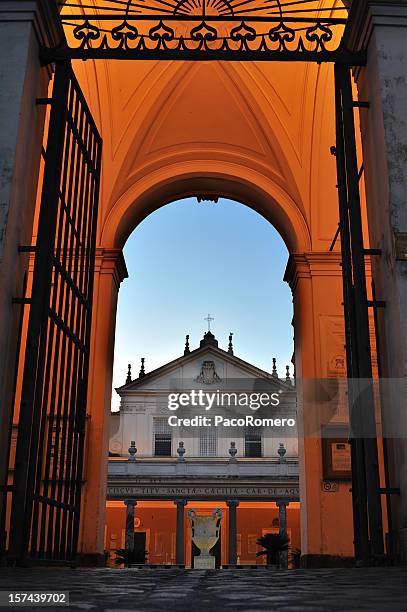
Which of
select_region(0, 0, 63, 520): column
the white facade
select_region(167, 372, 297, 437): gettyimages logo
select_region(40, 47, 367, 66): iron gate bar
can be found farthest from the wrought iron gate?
select_region(167, 372, 297, 437): gettyimages logo

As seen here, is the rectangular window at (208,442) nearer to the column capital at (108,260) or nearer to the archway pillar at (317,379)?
the archway pillar at (317,379)

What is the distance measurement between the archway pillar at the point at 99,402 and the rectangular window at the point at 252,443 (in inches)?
810

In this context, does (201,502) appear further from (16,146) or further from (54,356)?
(16,146)

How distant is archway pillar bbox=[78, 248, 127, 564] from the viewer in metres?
9.76

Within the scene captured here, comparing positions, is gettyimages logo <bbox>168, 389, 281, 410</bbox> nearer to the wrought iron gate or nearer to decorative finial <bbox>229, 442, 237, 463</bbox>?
decorative finial <bbox>229, 442, 237, 463</bbox>

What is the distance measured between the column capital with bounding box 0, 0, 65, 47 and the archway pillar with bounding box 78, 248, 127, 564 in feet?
16.5

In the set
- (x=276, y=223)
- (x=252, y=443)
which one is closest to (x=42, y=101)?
(x=276, y=223)

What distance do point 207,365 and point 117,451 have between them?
582 centimetres

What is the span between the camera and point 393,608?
181 centimetres

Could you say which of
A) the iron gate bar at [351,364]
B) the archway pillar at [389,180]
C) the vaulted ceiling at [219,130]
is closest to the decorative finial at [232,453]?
the vaulted ceiling at [219,130]

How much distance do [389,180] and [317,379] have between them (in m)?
5.42

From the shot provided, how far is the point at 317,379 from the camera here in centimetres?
1025

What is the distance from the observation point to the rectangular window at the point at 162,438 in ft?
99.1

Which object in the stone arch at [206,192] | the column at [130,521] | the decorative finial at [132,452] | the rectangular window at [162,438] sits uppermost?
the stone arch at [206,192]
